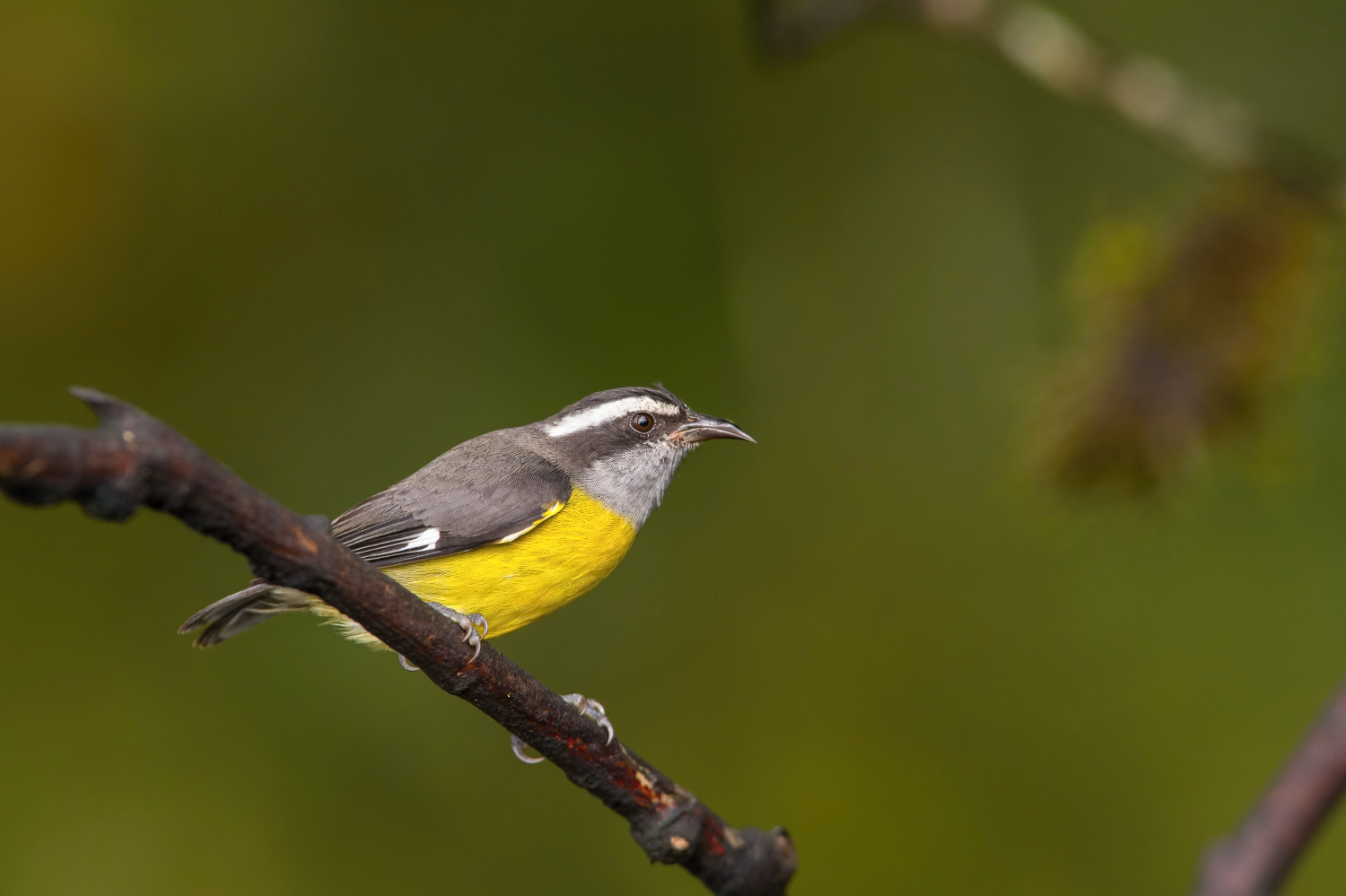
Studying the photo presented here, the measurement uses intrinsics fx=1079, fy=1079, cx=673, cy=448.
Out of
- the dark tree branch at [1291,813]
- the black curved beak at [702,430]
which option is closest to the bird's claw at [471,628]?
the black curved beak at [702,430]

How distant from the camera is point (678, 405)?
9.90 feet

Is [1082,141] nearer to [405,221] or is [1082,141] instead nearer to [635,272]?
[635,272]

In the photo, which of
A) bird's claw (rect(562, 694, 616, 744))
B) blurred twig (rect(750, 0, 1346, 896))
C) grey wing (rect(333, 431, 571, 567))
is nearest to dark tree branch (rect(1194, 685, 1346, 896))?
bird's claw (rect(562, 694, 616, 744))

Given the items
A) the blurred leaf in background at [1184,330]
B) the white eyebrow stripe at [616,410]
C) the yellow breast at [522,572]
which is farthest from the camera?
the blurred leaf in background at [1184,330]

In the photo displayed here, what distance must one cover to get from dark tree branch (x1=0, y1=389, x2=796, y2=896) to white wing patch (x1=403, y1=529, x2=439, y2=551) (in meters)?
0.77

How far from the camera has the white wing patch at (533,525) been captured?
8.39 feet

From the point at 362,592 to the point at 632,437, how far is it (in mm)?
1537

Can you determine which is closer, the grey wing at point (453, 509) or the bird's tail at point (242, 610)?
the bird's tail at point (242, 610)

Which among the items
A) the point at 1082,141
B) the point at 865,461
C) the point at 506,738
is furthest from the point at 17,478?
Answer: the point at 1082,141

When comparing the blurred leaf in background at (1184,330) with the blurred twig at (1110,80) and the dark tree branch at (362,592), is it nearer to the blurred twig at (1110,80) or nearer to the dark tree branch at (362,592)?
the blurred twig at (1110,80)

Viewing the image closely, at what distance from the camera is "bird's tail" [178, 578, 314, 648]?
2387 millimetres

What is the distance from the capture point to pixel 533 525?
8.50 feet

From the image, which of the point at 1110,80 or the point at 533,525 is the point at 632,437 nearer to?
the point at 533,525

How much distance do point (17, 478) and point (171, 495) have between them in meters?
0.19
